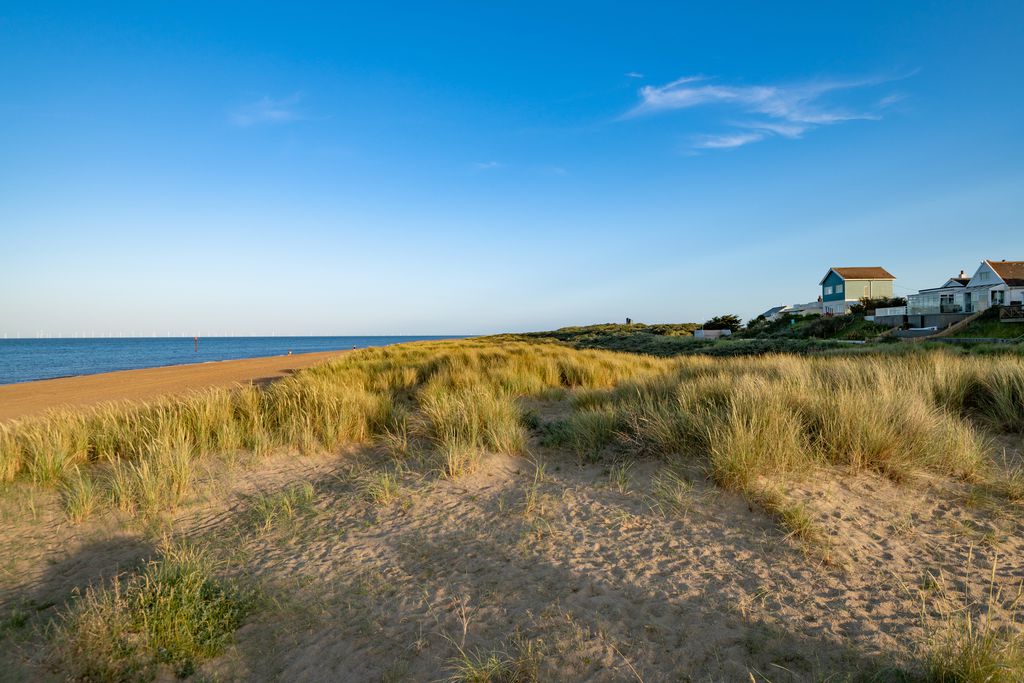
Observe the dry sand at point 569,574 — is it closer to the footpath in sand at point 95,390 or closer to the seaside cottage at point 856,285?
the footpath in sand at point 95,390

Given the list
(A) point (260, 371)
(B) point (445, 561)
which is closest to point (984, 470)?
(B) point (445, 561)

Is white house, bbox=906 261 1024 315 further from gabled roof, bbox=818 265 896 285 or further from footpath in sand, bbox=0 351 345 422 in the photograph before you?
footpath in sand, bbox=0 351 345 422

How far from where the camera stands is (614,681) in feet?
7.50

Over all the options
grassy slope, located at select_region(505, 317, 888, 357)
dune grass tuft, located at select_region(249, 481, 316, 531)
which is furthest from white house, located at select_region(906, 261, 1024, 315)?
dune grass tuft, located at select_region(249, 481, 316, 531)

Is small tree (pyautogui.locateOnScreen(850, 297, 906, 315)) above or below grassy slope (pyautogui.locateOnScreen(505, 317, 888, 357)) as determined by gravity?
above

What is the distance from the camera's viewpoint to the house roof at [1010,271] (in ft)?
116

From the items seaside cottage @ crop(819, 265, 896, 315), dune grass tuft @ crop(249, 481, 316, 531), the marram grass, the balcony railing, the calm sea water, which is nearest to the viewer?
dune grass tuft @ crop(249, 481, 316, 531)

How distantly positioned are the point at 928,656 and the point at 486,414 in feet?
14.2

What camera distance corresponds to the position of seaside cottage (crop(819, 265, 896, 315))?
4759 centimetres

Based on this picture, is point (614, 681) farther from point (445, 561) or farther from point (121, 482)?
point (121, 482)

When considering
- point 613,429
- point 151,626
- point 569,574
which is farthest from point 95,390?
point 569,574

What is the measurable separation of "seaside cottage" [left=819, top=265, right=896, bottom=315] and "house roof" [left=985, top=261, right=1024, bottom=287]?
1010 cm

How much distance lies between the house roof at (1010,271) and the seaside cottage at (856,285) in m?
10.1

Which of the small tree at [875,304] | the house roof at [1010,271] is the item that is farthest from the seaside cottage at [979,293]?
the small tree at [875,304]
